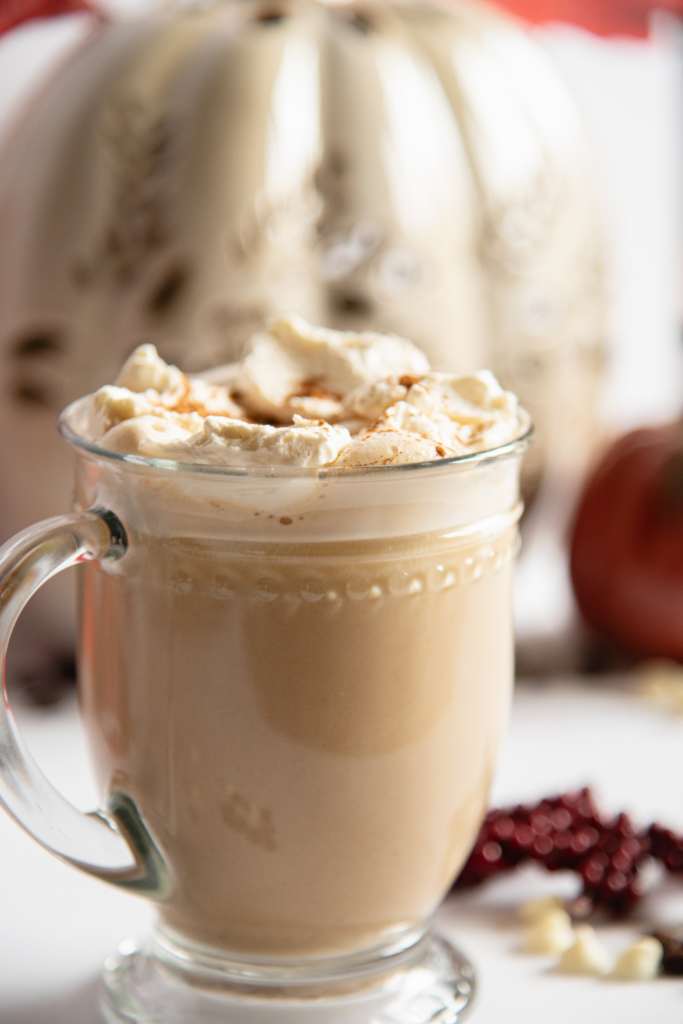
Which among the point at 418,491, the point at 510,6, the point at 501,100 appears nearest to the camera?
the point at 418,491

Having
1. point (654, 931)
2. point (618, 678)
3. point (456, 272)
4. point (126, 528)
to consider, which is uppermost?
point (126, 528)

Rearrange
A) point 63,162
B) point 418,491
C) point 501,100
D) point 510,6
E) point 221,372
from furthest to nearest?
point 510,6 → point 501,100 → point 63,162 → point 221,372 → point 418,491

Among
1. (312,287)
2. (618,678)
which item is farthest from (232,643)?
(618,678)

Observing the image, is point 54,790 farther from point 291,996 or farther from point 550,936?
point 550,936

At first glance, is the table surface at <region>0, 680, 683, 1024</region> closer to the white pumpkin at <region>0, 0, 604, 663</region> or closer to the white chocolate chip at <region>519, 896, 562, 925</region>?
the white chocolate chip at <region>519, 896, 562, 925</region>

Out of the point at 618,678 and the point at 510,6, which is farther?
the point at 510,6

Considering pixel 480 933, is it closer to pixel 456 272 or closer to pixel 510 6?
pixel 456 272

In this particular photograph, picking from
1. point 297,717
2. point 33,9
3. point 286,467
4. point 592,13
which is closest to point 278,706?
point 297,717
